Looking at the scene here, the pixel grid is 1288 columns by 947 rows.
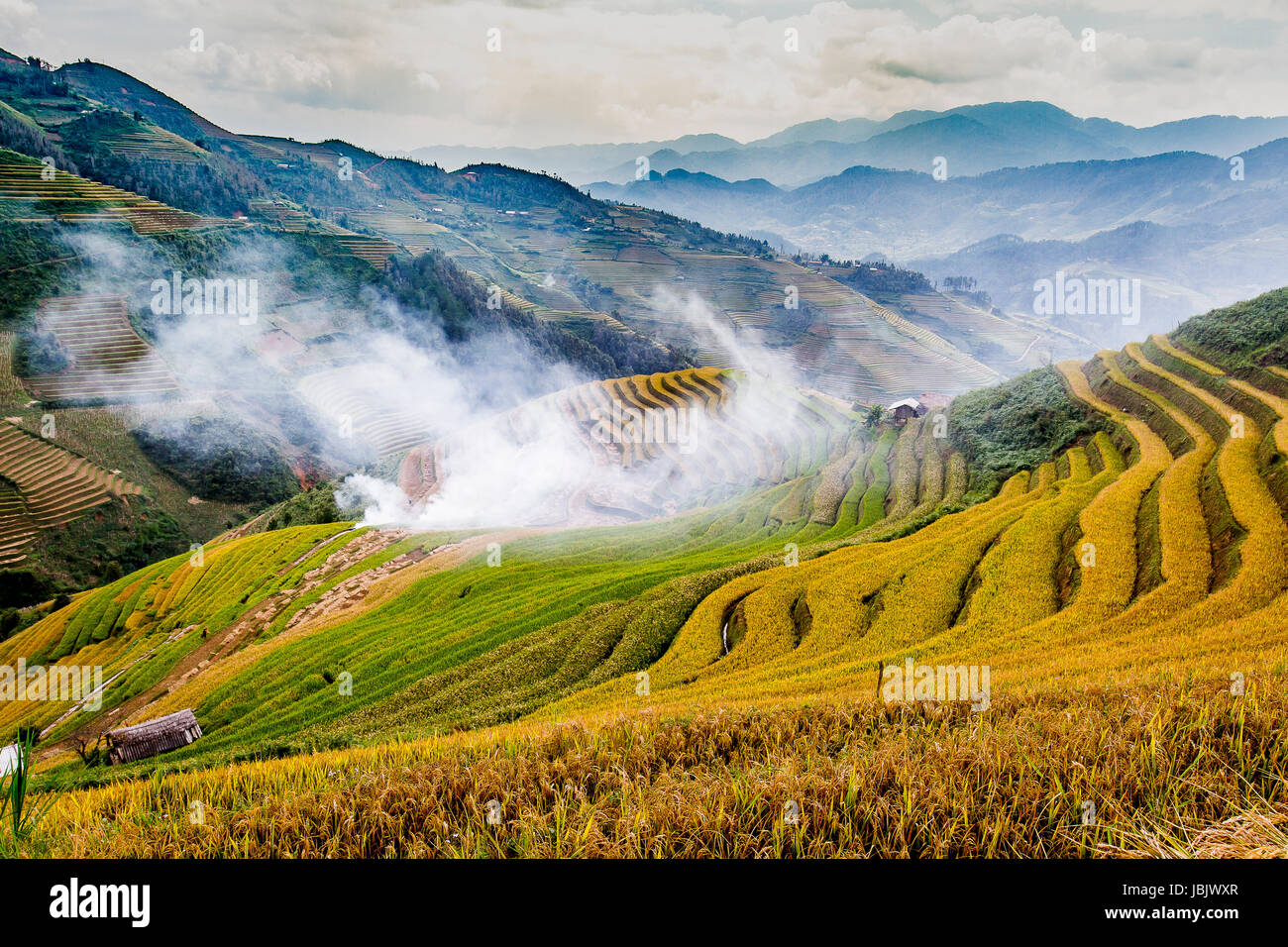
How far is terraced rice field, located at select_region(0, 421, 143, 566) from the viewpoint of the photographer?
2756 inches

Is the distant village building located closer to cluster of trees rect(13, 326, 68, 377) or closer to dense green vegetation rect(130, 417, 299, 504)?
dense green vegetation rect(130, 417, 299, 504)

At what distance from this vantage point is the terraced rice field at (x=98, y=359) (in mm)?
91000

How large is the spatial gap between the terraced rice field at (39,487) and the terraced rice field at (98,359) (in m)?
11.9

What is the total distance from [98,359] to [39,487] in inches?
1332

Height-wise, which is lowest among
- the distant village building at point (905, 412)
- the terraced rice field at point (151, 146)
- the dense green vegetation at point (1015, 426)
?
the dense green vegetation at point (1015, 426)

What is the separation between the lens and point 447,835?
4.56 metres

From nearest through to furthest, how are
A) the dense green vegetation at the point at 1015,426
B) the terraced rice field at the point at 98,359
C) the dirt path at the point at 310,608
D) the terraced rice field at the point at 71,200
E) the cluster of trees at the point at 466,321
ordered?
the dirt path at the point at 310,608 → the dense green vegetation at the point at 1015,426 → the terraced rice field at the point at 98,359 → the terraced rice field at the point at 71,200 → the cluster of trees at the point at 466,321

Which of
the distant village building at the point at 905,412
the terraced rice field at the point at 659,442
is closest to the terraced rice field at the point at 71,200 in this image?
the terraced rice field at the point at 659,442

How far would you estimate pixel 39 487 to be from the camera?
75.5 meters

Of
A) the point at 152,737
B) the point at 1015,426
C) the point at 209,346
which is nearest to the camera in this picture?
the point at 152,737

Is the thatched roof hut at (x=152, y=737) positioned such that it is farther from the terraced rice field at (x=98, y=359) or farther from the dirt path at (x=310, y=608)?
the terraced rice field at (x=98, y=359)

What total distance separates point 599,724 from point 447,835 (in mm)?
3207

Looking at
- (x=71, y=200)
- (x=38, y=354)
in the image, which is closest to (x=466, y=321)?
(x=71, y=200)

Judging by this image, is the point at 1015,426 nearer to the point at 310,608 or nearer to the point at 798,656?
A: the point at 798,656
